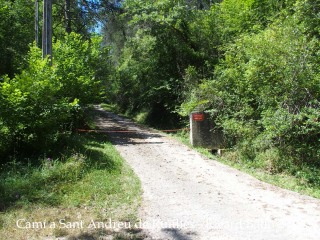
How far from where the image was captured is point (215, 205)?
5.98m

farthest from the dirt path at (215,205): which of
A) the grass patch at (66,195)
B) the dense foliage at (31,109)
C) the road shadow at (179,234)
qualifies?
the dense foliage at (31,109)

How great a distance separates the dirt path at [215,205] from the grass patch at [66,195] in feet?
1.57

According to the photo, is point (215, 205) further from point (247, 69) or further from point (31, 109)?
point (247, 69)

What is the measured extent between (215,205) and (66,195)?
292cm

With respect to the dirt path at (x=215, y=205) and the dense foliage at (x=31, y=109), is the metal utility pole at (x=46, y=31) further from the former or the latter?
the dirt path at (x=215, y=205)

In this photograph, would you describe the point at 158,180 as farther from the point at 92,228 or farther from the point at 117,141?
the point at 117,141

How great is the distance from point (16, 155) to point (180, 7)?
11.5m

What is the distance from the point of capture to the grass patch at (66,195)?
4.95 meters

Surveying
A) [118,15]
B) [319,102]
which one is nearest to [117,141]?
[319,102]

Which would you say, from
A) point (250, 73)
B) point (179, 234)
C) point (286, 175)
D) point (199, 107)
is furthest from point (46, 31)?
point (286, 175)

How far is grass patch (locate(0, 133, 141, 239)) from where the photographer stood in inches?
195

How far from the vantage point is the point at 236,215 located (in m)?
5.46

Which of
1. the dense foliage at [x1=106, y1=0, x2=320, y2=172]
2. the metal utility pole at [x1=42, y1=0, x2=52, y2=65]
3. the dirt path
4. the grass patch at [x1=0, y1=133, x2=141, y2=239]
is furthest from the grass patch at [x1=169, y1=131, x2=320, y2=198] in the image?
the metal utility pole at [x1=42, y1=0, x2=52, y2=65]

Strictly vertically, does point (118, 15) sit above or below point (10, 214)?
above
